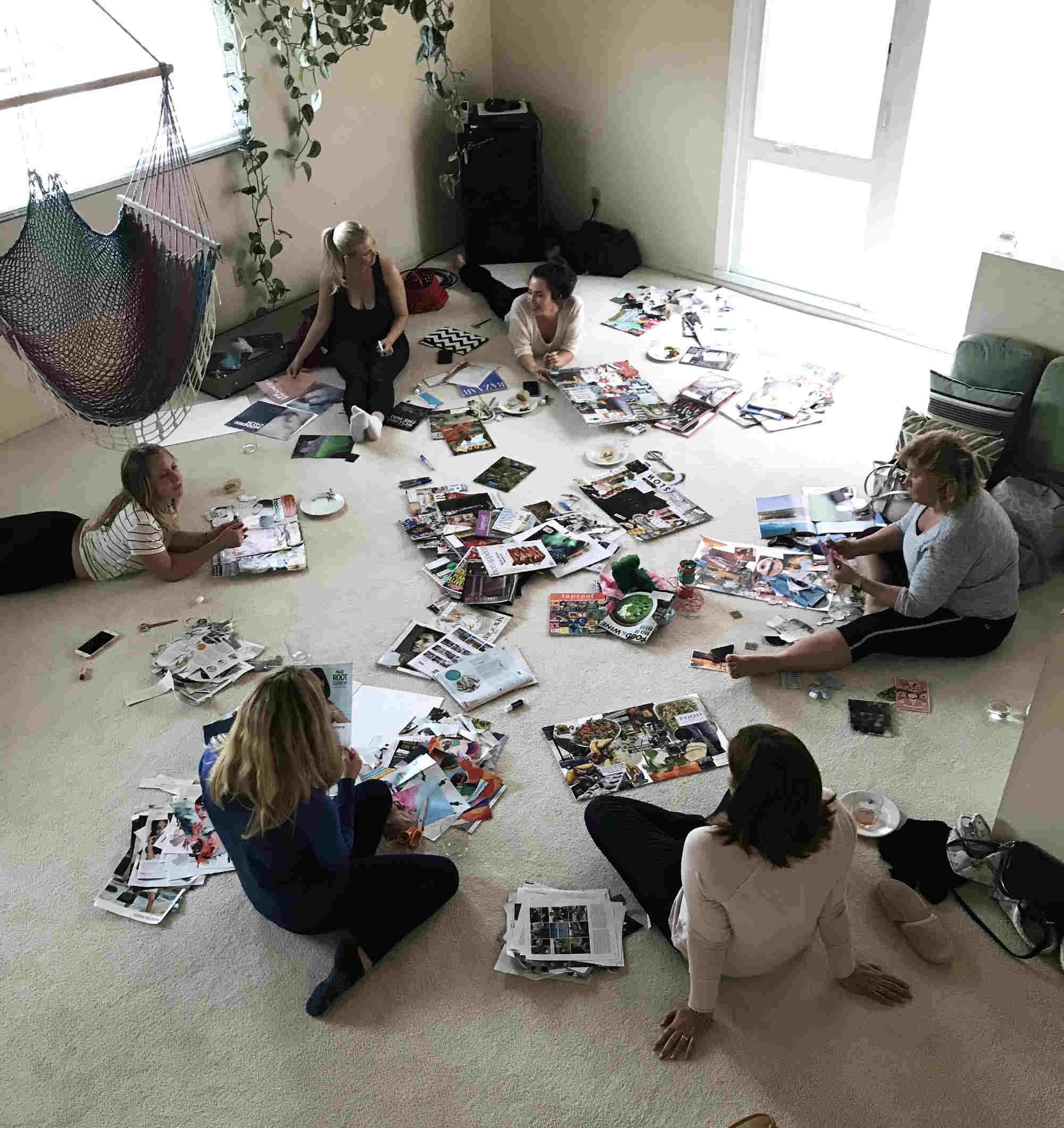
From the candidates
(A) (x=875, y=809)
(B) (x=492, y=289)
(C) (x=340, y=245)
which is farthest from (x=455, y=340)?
(A) (x=875, y=809)

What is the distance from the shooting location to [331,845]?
8.00 ft

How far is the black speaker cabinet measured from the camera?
588cm

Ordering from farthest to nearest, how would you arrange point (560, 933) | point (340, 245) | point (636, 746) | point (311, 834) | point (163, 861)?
point (340, 245) < point (636, 746) < point (163, 861) < point (560, 933) < point (311, 834)

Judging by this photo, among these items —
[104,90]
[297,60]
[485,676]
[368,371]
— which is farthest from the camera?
[297,60]

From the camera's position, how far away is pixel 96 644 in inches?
144

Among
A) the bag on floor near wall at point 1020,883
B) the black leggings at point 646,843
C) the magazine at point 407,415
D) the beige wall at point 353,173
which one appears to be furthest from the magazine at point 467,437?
the bag on floor near wall at point 1020,883

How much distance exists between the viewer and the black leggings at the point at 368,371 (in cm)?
486

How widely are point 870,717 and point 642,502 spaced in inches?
54.3

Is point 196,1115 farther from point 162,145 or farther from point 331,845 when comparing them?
point 162,145

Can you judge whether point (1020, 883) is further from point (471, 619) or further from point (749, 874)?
point (471, 619)

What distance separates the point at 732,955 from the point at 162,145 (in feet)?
14.0

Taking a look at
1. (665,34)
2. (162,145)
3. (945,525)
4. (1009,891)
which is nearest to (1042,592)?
(945,525)

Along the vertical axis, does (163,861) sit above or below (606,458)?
below

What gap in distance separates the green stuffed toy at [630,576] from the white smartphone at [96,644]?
71.3 inches
